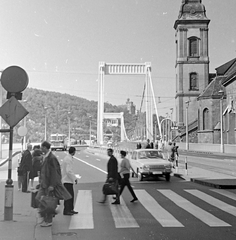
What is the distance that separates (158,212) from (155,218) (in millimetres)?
804

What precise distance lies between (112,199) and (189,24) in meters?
73.3

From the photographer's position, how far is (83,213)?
9.73m

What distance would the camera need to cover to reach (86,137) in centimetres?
13838

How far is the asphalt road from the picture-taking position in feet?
24.3

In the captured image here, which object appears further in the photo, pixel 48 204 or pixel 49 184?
pixel 49 184

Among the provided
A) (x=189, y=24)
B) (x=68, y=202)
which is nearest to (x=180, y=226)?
(x=68, y=202)

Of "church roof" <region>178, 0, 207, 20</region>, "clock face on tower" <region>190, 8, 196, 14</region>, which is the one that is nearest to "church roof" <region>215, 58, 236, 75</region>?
"church roof" <region>178, 0, 207, 20</region>

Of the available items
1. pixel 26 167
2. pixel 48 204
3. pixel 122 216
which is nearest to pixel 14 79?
pixel 48 204

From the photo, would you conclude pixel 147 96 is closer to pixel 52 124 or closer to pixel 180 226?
pixel 52 124

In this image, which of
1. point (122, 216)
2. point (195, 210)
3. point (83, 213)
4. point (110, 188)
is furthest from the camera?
point (110, 188)

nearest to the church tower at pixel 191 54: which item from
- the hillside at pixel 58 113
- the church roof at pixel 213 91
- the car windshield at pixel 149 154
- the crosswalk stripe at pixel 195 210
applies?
the church roof at pixel 213 91

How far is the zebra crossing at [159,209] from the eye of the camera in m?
8.41

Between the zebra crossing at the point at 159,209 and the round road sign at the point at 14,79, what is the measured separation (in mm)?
3145

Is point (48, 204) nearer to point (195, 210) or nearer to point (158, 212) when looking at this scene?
point (158, 212)
